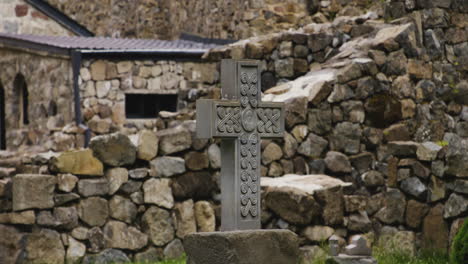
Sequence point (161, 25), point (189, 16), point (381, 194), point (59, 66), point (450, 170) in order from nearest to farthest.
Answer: point (450, 170)
point (381, 194)
point (59, 66)
point (189, 16)
point (161, 25)

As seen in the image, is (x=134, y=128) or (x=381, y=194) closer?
(x=381, y=194)

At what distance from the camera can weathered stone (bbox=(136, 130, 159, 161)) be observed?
11.3 meters

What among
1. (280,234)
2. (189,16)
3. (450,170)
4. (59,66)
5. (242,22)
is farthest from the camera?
(189,16)

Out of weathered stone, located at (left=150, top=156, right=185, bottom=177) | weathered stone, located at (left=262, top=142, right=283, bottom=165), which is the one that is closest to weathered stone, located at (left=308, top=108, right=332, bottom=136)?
weathered stone, located at (left=262, top=142, right=283, bottom=165)

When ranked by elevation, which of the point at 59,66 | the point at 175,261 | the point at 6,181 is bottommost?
the point at 175,261

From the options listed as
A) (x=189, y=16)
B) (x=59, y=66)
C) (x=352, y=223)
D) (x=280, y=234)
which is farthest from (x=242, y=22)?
(x=280, y=234)

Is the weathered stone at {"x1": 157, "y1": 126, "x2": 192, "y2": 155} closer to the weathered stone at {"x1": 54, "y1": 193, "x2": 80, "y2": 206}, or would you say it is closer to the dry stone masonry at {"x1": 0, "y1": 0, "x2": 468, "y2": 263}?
the dry stone masonry at {"x1": 0, "y1": 0, "x2": 468, "y2": 263}

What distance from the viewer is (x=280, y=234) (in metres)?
8.75

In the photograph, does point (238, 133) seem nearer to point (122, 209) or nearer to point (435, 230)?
point (122, 209)

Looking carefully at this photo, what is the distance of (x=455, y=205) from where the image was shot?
416 inches

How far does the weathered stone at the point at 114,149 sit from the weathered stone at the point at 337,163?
242 cm

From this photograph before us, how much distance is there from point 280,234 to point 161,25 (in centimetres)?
1309

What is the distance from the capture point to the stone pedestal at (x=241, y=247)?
8.45 m

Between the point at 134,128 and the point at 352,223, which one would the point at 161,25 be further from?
the point at 352,223
